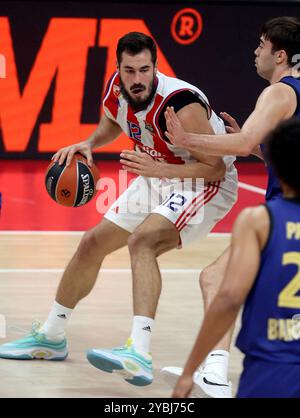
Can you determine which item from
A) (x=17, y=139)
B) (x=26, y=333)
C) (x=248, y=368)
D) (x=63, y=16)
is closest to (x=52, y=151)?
(x=17, y=139)

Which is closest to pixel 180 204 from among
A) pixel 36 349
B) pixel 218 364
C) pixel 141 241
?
pixel 141 241

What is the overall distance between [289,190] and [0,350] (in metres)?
3.44

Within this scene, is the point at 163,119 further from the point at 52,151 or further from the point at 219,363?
the point at 52,151

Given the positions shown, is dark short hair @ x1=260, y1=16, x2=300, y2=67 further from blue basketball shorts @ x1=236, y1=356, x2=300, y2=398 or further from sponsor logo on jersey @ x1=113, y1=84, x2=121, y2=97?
blue basketball shorts @ x1=236, y1=356, x2=300, y2=398

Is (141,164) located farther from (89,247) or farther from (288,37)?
(288,37)

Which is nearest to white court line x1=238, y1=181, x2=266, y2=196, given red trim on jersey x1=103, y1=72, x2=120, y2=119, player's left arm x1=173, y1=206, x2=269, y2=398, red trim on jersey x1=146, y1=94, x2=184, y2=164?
red trim on jersey x1=103, y1=72, x2=120, y2=119

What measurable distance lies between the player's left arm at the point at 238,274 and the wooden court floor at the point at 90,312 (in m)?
2.36

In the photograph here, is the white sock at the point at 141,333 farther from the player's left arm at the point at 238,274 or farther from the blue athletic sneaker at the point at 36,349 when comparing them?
the player's left arm at the point at 238,274

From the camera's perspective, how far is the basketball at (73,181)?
22.6 feet

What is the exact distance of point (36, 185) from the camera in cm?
1348

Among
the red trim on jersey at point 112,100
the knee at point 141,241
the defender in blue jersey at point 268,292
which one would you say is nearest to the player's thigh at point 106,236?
the knee at point 141,241

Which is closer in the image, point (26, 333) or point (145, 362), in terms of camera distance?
point (145, 362)

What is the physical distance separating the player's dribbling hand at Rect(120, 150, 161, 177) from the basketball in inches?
24.0

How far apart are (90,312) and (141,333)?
7.01 ft
